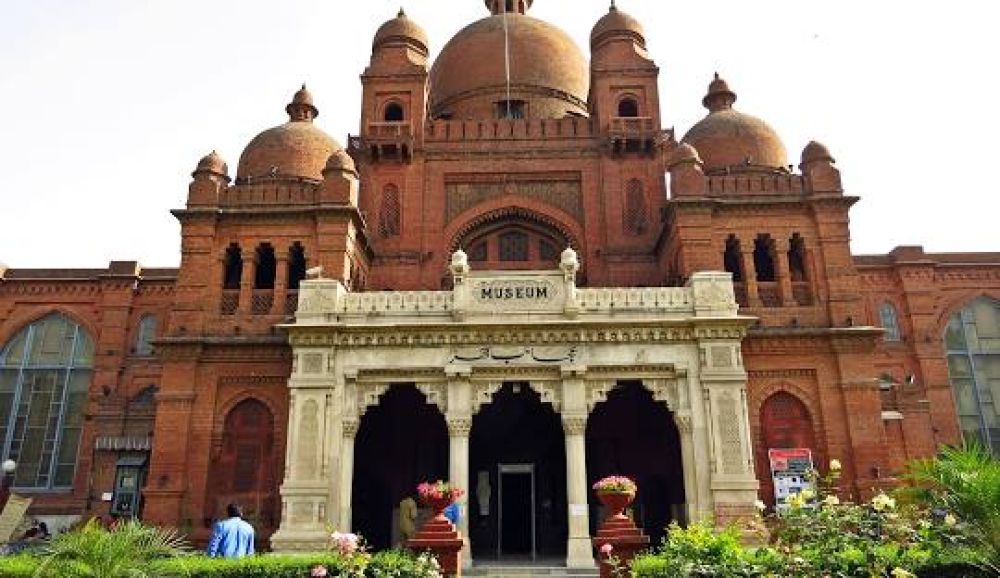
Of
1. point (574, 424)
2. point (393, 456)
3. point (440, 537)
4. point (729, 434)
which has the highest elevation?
point (574, 424)

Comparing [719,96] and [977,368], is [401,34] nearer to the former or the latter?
[719,96]

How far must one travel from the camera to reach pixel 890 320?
27.4 meters

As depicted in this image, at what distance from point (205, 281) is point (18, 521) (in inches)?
369

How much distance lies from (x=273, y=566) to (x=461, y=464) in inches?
285

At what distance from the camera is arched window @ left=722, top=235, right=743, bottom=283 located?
21.9 metres

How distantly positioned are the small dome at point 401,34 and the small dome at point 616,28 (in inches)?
237

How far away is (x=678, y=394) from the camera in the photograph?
60.0ft

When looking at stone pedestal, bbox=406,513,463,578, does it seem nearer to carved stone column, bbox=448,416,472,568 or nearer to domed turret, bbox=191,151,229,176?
carved stone column, bbox=448,416,472,568

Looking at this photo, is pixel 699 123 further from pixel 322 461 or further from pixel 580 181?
pixel 322 461

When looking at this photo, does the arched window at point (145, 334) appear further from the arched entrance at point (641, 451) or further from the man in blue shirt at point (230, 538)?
the man in blue shirt at point (230, 538)

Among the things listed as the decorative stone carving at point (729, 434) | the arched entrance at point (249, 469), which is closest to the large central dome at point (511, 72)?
the arched entrance at point (249, 469)

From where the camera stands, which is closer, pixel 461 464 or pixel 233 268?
pixel 461 464

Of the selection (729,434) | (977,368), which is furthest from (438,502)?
(977,368)

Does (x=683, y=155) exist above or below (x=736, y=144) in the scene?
below
